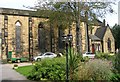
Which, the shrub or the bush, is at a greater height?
the shrub

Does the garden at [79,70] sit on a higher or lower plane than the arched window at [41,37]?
lower

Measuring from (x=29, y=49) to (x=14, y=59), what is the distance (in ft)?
13.5

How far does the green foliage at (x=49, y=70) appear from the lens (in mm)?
12875

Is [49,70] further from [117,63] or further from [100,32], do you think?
[100,32]

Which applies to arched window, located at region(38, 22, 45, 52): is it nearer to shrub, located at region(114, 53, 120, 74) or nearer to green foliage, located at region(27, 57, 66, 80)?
green foliage, located at region(27, 57, 66, 80)

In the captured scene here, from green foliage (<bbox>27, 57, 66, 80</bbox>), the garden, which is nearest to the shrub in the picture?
the garden

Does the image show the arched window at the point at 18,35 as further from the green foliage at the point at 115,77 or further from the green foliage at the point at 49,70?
the green foliage at the point at 115,77

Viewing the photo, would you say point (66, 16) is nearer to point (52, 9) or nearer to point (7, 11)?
point (52, 9)

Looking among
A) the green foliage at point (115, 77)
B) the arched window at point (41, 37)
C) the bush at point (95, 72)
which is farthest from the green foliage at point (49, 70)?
the arched window at point (41, 37)

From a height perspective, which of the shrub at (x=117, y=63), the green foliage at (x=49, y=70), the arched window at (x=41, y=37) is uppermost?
the arched window at (x=41, y=37)

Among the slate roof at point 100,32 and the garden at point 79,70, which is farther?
the slate roof at point 100,32

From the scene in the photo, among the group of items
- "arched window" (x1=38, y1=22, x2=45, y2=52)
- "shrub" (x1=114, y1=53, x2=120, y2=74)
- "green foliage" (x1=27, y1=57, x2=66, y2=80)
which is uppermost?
"arched window" (x1=38, y1=22, x2=45, y2=52)

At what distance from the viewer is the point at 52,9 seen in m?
28.8

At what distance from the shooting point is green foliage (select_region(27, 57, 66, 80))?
42.2 ft
